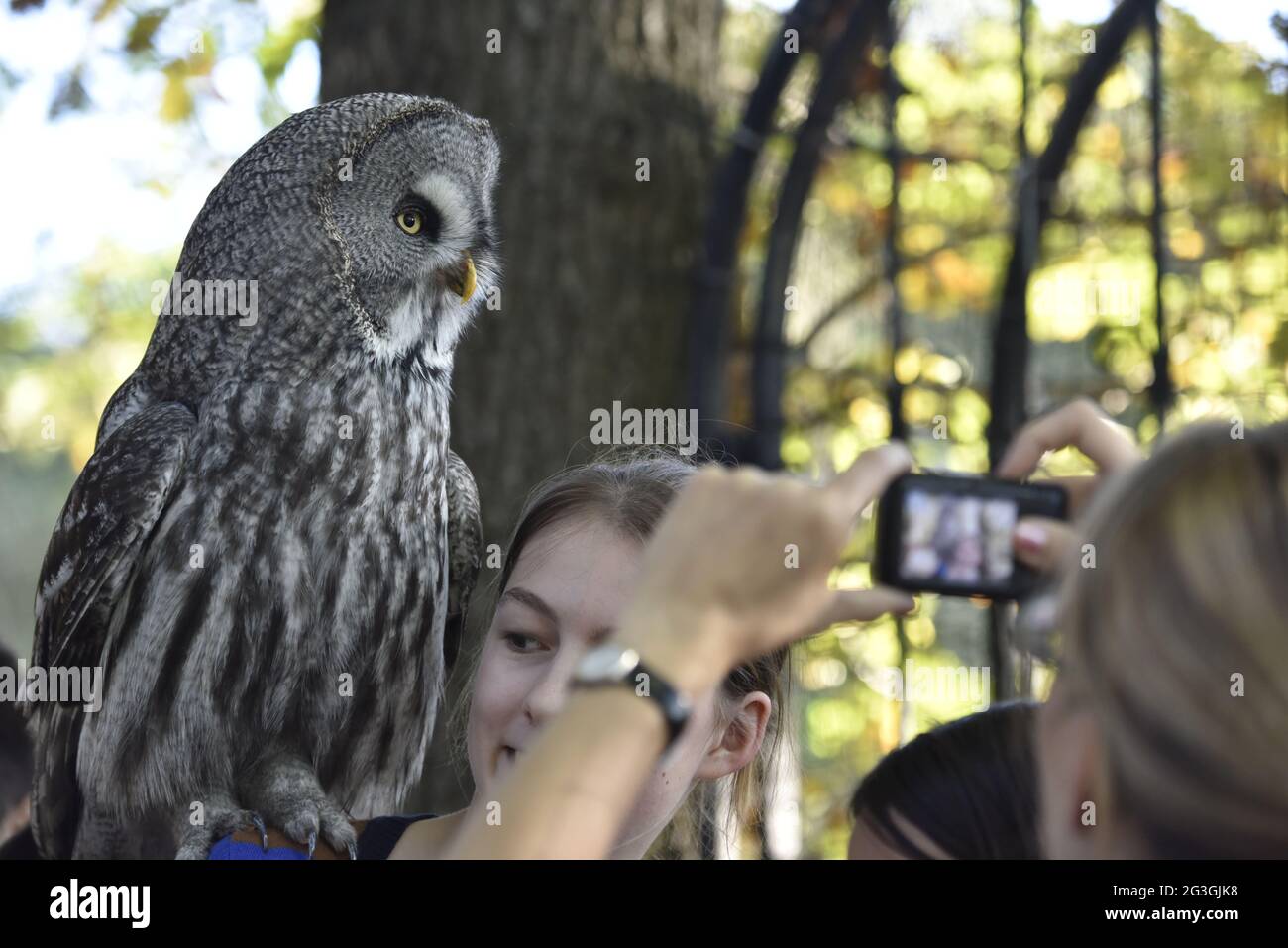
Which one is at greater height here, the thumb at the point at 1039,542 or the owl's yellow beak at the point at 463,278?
the owl's yellow beak at the point at 463,278

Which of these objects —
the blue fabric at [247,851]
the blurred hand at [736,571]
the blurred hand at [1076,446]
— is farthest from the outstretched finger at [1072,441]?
the blue fabric at [247,851]

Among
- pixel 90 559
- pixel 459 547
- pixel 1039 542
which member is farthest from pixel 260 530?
pixel 1039 542

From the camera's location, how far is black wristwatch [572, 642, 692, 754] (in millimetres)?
956

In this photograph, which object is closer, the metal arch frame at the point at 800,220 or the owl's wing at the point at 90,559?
the owl's wing at the point at 90,559

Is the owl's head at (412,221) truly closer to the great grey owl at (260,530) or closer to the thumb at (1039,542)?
the great grey owl at (260,530)

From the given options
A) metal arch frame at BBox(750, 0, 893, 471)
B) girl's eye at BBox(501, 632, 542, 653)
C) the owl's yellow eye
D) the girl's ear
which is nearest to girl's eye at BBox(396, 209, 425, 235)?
the owl's yellow eye

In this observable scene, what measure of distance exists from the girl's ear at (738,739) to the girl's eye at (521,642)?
0.28 meters

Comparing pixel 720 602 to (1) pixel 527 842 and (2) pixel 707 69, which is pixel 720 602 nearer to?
(1) pixel 527 842

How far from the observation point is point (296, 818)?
168cm

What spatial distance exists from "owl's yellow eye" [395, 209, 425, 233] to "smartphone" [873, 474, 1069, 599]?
3.34ft

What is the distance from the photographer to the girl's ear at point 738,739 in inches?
71.9

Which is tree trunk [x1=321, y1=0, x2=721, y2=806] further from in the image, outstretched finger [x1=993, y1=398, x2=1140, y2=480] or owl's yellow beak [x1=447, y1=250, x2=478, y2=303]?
outstretched finger [x1=993, y1=398, x2=1140, y2=480]

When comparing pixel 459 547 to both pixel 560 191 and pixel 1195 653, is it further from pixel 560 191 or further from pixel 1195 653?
pixel 560 191
